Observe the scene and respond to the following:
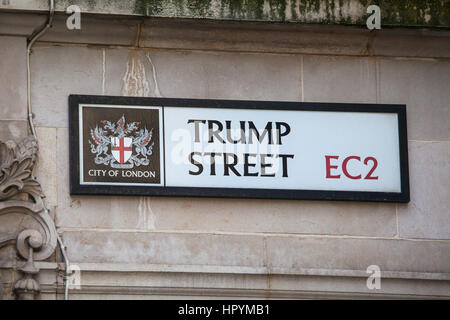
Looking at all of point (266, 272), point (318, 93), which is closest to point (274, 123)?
point (318, 93)

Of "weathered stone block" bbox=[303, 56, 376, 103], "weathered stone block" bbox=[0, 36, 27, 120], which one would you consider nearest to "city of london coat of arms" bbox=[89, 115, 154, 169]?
"weathered stone block" bbox=[0, 36, 27, 120]

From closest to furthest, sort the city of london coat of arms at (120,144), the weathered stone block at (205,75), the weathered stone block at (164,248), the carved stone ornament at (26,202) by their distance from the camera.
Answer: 1. the carved stone ornament at (26,202)
2. the weathered stone block at (164,248)
3. the city of london coat of arms at (120,144)
4. the weathered stone block at (205,75)

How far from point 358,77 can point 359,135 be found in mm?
529

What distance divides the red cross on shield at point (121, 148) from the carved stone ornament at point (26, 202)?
0.62 metres

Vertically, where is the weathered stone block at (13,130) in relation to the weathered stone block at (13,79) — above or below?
below

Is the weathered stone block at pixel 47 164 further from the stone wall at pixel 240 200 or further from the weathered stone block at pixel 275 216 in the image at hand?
the weathered stone block at pixel 275 216

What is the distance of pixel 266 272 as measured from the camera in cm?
1195

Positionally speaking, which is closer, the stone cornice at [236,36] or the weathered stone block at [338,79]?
the stone cornice at [236,36]

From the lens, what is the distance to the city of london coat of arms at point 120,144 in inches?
474

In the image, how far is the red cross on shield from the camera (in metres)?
12.1

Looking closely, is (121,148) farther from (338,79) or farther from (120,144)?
(338,79)
